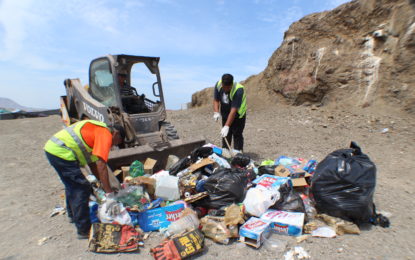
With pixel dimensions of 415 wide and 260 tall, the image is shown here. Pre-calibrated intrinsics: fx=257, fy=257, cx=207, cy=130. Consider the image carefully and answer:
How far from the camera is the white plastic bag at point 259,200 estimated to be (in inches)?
96.2

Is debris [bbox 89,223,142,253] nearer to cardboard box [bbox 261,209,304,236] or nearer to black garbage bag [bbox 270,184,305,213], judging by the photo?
cardboard box [bbox 261,209,304,236]

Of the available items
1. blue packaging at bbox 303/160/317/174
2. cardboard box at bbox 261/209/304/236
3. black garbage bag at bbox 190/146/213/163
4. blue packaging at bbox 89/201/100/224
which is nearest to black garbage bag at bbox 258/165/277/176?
blue packaging at bbox 303/160/317/174

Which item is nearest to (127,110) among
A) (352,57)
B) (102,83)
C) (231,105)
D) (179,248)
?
(102,83)

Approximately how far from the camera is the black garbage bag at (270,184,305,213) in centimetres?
250

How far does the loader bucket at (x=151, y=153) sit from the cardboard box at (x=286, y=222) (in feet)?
5.91

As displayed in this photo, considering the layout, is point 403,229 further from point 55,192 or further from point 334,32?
point 334,32

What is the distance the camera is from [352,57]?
780 cm

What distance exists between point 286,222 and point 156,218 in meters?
1.24

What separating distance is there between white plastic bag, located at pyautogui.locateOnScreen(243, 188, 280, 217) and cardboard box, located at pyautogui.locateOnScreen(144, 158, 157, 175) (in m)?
1.35

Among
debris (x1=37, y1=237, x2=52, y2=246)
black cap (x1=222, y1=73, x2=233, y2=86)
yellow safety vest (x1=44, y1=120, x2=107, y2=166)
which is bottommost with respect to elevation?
debris (x1=37, y1=237, x2=52, y2=246)

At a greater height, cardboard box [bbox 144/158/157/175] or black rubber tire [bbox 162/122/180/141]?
black rubber tire [bbox 162/122/180/141]

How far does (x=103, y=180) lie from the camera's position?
236cm

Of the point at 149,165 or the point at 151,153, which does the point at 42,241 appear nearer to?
the point at 149,165

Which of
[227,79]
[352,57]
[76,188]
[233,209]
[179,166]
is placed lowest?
[233,209]
